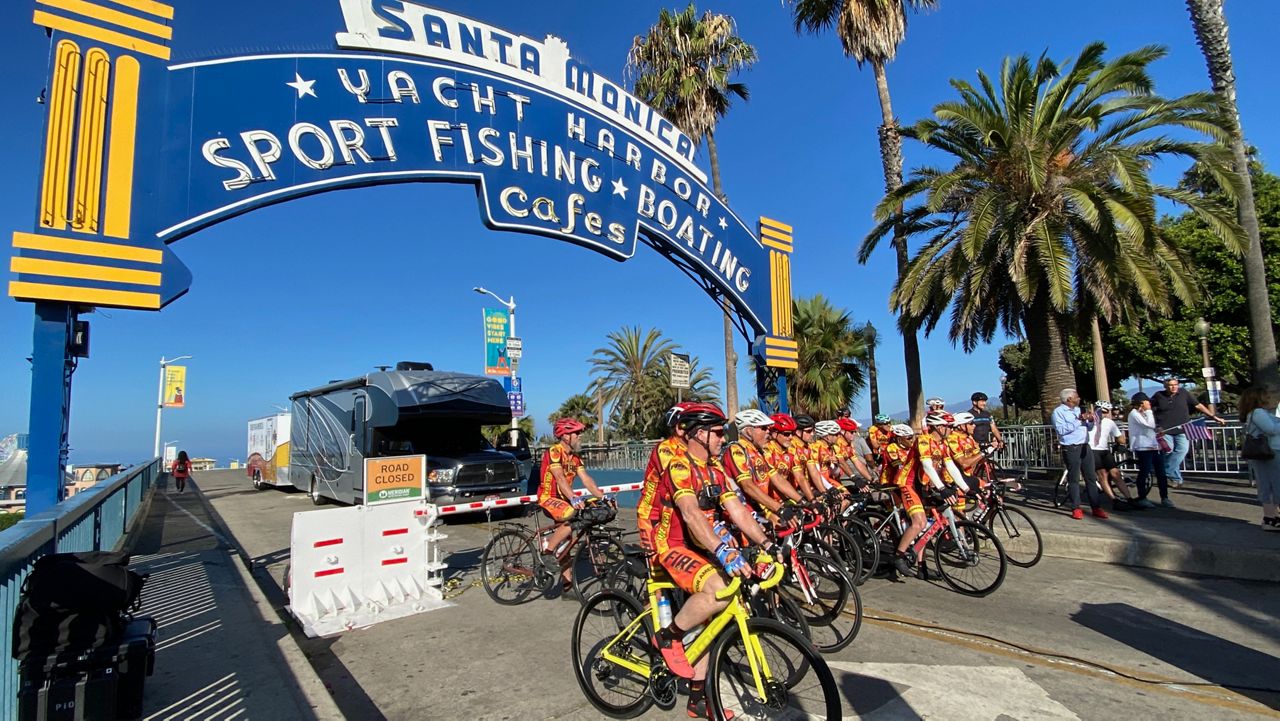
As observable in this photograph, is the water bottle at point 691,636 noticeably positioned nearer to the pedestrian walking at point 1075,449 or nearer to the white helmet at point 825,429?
the white helmet at point 825,429

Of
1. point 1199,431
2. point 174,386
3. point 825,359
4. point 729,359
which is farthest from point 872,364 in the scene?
point 174,386

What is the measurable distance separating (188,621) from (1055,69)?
59.3ft

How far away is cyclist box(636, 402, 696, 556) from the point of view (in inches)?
160

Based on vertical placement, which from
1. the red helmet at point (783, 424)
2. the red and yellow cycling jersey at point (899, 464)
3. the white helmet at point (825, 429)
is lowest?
the red and yellow cycling jersey at point (899, 464)

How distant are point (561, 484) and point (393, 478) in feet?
10.7

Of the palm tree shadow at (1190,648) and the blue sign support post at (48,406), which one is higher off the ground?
the blue sign support post at (48,406)

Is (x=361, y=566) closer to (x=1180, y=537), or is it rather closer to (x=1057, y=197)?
(x=1180, y=537)

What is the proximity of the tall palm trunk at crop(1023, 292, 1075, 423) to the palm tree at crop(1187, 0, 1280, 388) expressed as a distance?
10.6ft

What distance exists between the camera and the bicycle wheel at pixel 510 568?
7137mm

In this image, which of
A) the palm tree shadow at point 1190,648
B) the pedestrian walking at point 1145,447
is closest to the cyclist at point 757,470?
the palm tree shadow at point 1190,648

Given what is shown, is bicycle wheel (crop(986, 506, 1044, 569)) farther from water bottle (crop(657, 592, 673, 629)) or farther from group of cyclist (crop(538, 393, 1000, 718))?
water bottle (crop(657, 592, 673, 629))

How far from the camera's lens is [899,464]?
24.3ft

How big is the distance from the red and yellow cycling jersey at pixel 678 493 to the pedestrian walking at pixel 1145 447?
9.06m

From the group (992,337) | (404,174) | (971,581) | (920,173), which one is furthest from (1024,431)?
(404,174)
